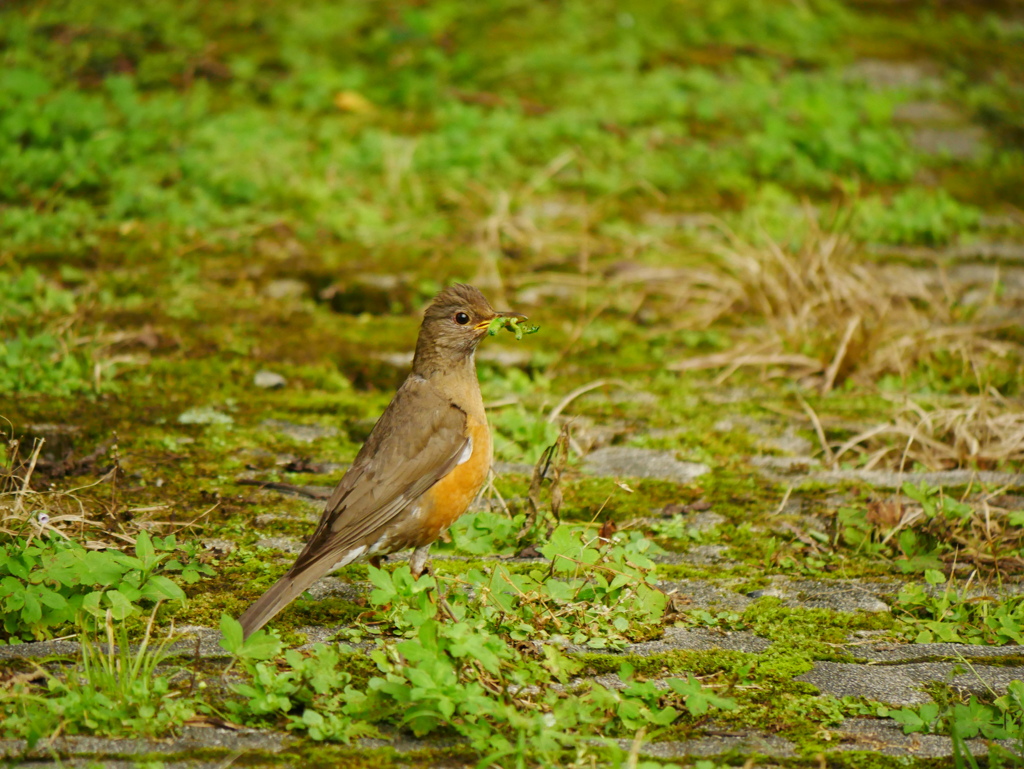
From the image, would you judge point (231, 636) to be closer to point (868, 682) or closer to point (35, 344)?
point (868, 682)

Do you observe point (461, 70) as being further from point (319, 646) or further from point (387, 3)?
point (319, 646)

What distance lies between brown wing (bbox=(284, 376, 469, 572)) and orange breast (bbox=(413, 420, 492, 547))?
0.04 m

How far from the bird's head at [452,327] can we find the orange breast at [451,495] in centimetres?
45

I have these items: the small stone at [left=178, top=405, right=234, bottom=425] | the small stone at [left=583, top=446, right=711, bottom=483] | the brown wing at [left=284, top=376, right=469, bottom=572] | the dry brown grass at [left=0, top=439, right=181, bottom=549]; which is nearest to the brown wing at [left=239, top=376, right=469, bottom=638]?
the brown wing at [left=284, top=376, right=469, bottom=572]

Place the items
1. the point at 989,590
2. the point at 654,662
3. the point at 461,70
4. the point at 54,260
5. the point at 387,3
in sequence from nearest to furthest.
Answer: the point at 654,662 → the point at 989,590 → the point at 54,260 → the point at 461,70 → the point at 387,3

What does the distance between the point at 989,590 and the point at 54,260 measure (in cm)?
554

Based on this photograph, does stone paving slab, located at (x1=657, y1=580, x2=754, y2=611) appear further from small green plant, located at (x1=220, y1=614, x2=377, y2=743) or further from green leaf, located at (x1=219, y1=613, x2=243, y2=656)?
green leaf, located at (x1=219, y1=613, x2=243, y2=656)

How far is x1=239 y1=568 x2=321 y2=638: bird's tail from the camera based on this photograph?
127 inches

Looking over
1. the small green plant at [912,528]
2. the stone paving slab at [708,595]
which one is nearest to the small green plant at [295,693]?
the stone paving slab at [708,595]

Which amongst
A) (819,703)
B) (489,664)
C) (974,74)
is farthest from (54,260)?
(974,74)

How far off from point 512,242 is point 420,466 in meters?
3.82

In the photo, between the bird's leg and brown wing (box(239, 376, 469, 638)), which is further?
the bird's leg

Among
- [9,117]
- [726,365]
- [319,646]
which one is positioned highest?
[9,117]

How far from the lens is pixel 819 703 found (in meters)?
3.21
